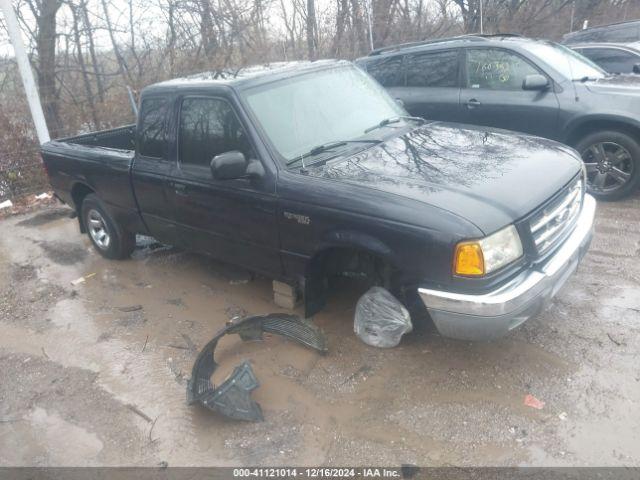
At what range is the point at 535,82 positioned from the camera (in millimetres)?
5969

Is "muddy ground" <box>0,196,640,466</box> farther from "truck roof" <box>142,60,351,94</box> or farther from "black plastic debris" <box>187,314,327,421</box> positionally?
"truck roof" <box>142,60,351,94</box>

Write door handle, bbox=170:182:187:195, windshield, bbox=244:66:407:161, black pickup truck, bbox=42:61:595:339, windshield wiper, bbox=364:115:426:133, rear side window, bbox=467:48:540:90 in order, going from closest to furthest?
black pickup truck, bbox=42:61:595:339 → windshield, bbox=244:66:407:161 → windshield wiper, bbox=364:115:426:133 → door handle, bbox=170:182:187:195 → rear side window, bbox=467:48:540:90

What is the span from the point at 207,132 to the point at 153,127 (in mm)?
759

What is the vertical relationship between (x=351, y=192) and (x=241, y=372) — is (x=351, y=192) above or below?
above

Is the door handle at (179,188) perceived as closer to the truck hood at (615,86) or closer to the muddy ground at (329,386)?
the muddy ground at (329,386)

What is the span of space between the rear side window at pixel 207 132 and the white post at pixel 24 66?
5263 millimetres

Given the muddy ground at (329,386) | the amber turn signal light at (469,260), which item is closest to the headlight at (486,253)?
the amber turn signal light at (469,260)

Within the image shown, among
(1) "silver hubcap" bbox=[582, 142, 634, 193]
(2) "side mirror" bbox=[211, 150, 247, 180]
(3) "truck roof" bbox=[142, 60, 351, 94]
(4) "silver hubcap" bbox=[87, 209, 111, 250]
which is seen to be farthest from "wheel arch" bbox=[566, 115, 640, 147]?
(4) "silver hubcap" bbox=[87, 209, 111, 250]

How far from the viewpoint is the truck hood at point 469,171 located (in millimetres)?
3033

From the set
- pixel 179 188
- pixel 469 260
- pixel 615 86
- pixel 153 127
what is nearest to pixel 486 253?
pixel 469 260

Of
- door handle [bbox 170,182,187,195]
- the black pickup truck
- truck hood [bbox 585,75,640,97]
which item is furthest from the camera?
truck hood [bbox 585,75,640,97]

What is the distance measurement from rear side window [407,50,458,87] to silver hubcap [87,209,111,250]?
437 centimetres

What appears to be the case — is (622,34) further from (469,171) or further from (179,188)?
(179,188)

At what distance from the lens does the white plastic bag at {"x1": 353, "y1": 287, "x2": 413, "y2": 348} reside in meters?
3.52
